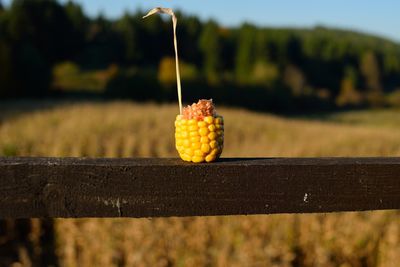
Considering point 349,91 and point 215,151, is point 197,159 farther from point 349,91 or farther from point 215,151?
point 349,91

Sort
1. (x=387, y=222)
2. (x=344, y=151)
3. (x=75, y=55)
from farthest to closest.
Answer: (x=75, y=55)
(x=344, y=151)
(x=387, y=222)

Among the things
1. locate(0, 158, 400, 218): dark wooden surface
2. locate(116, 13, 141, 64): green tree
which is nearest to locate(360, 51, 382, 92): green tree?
locate(116, 13, 141, 64): green tree

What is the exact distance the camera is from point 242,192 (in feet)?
4.19

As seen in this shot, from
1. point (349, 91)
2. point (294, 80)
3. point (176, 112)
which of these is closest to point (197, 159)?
point (176, 112)

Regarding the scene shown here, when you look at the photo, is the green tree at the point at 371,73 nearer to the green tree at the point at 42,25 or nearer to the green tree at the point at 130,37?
the green tree at the point at 130,37

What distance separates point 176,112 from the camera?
804 inches

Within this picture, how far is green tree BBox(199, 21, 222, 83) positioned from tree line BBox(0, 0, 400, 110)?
0.45 ft

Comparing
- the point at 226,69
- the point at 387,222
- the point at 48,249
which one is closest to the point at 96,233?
the point at 48,249

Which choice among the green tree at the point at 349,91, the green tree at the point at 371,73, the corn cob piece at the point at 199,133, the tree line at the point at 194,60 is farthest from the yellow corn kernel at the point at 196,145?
the green tree at the point at 371,73

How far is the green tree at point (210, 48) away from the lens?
74.4 m

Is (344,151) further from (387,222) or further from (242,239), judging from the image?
(242,239)

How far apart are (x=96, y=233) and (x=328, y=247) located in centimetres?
159

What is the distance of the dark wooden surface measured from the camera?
121cm

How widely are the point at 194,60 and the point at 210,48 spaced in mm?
2826
